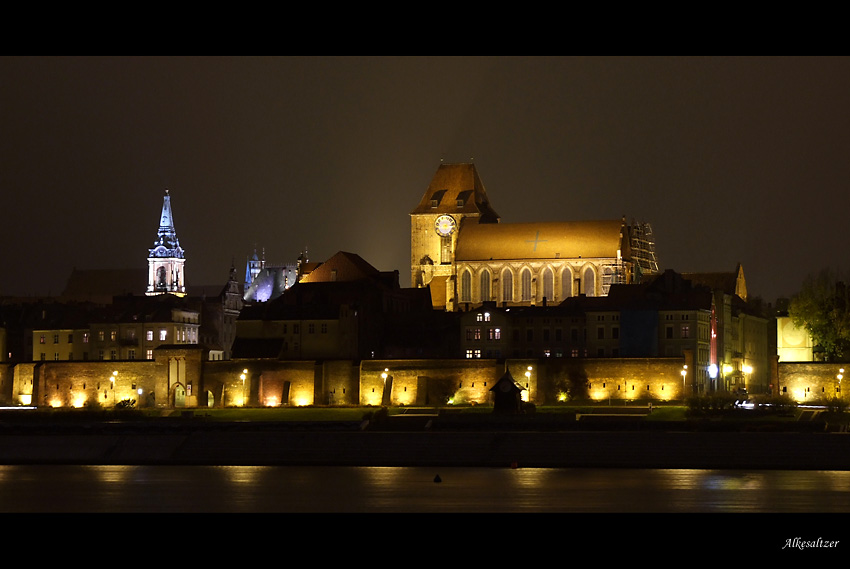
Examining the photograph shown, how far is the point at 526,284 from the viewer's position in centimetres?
11788

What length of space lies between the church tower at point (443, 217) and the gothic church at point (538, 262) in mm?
972

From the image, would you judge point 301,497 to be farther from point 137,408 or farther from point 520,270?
point 520,270

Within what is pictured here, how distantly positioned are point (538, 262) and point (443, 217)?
1649cm

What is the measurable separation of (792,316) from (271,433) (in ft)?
142

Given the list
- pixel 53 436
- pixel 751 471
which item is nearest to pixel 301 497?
pixel 751 471

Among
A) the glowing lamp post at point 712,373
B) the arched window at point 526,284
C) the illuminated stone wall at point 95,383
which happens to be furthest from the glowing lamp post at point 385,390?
the arched window at point 526,284

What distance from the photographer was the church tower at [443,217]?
129375mm

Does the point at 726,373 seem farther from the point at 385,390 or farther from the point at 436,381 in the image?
the point at 385,390

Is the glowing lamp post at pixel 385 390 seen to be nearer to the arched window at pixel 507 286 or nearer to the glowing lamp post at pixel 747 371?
the glowing lamp post at pixel 747 371

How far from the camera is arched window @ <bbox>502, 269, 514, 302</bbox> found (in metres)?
118

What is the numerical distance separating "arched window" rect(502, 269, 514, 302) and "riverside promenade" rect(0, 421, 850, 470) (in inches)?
2067

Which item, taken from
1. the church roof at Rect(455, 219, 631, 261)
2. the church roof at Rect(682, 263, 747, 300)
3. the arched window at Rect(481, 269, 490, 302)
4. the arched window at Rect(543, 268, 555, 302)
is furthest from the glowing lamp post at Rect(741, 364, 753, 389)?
the arched window at Rect(481, 269, 490, 302)

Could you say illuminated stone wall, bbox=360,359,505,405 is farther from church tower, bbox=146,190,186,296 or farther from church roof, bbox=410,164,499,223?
church tower, bbox=146,190,186,296

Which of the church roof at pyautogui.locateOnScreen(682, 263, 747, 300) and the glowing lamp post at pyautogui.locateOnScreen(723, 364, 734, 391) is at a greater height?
the church roof at pyautogui.locateOnScreen(682, 263, 747, 300)
